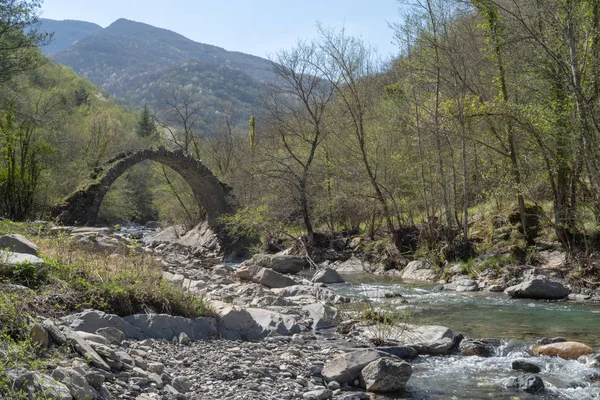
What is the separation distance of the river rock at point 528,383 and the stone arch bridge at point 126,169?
14599 millimetres

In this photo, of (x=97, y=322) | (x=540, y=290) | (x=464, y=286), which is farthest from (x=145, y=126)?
(x=97, y=322)

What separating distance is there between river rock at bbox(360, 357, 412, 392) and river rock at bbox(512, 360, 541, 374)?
4.92 ft

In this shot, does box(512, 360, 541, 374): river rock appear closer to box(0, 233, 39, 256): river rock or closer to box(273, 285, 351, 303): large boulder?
box(273, 285, 351, 303): large boulder

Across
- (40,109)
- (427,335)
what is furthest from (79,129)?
(427,335)

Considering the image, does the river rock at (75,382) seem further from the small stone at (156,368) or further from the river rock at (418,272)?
the river rock at (418,272)

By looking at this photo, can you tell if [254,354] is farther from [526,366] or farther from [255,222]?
[255,222]

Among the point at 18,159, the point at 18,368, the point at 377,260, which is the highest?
the point at 18,159

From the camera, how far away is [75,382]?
4016 millimetres

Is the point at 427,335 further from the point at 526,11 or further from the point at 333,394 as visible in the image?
the point at 526,11

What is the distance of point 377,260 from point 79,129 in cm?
2190

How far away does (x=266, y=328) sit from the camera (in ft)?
26.1

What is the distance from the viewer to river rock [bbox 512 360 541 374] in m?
6.41

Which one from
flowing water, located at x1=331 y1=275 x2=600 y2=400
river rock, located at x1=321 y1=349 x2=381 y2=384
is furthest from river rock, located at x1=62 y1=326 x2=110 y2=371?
flowing water, located at x1=331 y1=275 x2=600 y2=400

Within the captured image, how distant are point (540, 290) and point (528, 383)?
6436 mm
